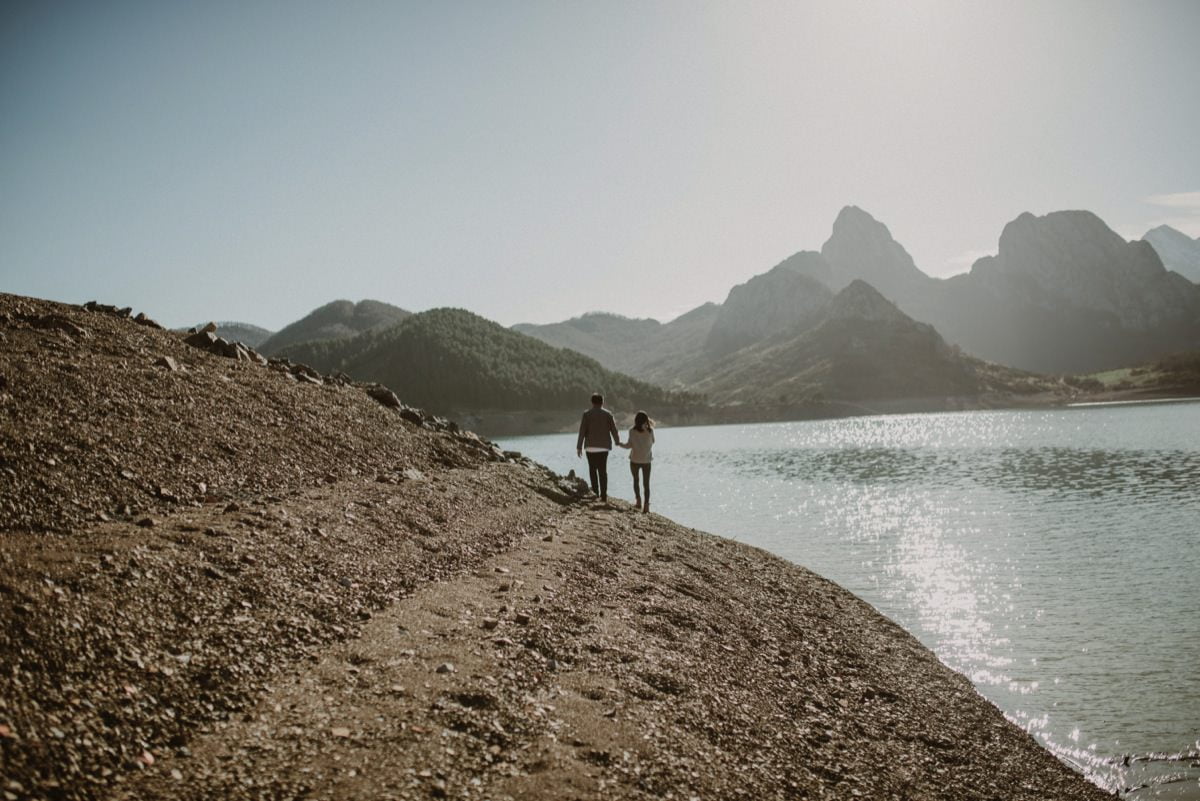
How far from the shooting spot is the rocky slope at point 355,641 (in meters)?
6.45

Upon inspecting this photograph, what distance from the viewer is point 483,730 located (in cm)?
758

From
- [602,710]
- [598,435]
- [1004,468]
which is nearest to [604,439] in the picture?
[598,435]

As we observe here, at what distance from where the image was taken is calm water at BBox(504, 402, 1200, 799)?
12.6m

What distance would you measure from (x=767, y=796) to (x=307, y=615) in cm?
644

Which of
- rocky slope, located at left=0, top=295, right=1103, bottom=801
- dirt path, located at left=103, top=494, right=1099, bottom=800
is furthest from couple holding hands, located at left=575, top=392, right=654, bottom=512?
dirt path, located at left=103, top=494, right=1099, bottom=800

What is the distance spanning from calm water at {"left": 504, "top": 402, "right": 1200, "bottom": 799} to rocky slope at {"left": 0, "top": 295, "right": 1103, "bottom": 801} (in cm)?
166

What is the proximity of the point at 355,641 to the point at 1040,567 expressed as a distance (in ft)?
77.6

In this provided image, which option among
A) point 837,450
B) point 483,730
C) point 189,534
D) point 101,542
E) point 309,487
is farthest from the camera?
point 837,450

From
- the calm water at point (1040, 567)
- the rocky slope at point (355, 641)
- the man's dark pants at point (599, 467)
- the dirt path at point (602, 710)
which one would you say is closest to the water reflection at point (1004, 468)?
the calm water at point (1040, 567)

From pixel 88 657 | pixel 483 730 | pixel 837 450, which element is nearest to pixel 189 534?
pixel 88 657

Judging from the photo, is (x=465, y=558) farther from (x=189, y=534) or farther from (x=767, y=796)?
(x=767, y=796)

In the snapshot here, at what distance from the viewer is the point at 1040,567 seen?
23.4m

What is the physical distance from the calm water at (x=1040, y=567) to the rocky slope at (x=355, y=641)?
5.43ft

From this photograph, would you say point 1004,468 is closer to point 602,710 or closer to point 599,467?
point 599,467
